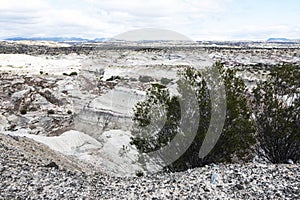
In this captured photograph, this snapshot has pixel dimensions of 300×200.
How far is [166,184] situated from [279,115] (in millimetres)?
5681

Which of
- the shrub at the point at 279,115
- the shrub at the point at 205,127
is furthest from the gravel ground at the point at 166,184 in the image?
the shrub at the point at 279,115

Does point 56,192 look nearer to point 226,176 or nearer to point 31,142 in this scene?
point 226,176

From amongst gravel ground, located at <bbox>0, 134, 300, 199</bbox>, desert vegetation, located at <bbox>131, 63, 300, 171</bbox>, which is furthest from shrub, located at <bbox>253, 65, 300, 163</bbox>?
gravel ground, located at <bbox>0, 134, 300, 199</bbox>

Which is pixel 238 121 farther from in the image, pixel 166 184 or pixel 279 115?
pixel 166 184

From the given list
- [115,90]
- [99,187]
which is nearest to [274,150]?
[99,187]

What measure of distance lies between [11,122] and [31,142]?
29.0 ft

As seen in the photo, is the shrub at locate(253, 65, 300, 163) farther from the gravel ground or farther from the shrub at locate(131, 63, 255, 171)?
the gravel ground

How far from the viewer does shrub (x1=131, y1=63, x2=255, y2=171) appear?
1138 cm

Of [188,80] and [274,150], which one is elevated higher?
[188,80]

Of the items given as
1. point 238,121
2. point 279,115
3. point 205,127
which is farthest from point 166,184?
point 279,115

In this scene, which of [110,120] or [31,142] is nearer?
[31,142]

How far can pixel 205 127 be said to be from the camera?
37.3ft

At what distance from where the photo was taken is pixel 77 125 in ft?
71.7

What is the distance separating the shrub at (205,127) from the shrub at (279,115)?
0.52 meters
